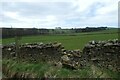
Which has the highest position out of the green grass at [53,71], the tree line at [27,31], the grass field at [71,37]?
the tree line at [27,31]

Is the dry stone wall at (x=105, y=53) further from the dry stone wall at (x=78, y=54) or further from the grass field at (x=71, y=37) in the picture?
the grass field at (x=71, y=37)

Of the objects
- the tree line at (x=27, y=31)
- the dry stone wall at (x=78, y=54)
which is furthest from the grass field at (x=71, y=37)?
the dry stone wall at (x=78, y=54)

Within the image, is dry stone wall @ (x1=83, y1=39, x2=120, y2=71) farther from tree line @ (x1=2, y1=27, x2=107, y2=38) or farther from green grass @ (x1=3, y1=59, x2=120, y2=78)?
tree line @ (x1=2, y1=27, x2=107, y2=38)

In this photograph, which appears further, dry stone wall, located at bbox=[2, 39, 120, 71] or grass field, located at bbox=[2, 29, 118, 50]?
grass field, located at bbox=[2, 29, 118, 50]

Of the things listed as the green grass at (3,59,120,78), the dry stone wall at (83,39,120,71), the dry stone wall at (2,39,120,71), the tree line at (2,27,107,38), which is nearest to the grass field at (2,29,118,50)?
the tree line at (2,27,107,38)

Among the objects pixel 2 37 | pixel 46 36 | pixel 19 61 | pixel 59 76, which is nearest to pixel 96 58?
pixel 59 76

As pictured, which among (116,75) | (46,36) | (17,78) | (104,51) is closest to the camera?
(116,75)

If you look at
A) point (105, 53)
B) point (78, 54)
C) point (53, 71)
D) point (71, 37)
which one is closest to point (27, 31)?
point (71, 37)

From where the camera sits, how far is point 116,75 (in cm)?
1462

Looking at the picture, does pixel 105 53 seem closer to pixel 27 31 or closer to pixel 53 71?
pixel 53 71

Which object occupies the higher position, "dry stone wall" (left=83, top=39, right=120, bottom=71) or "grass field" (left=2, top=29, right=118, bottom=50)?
"grass field" (left=2, top=29, right=118, bottom=50)

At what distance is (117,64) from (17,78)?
6372 mm

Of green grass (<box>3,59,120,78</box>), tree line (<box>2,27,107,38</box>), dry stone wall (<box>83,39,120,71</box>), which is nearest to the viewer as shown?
green grass (<box>3,59,120,78</box>)

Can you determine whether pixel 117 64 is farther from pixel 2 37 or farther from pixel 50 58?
pixel 2 37
